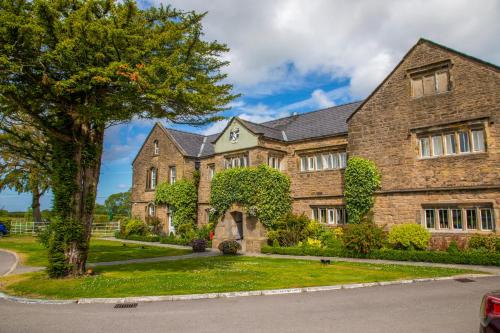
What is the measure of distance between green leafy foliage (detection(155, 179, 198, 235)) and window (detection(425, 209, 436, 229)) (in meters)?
19.8

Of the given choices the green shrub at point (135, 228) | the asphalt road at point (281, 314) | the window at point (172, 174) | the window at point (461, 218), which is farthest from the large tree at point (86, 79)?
the green shrub at point (135, 228)

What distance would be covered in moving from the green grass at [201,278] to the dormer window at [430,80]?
1008 centimetres

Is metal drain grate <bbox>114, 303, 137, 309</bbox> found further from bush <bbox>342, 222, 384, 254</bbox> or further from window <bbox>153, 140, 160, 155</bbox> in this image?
window <bbox>153, 140, 160, 155</bbox>

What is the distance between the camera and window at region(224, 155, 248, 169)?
1054 inches

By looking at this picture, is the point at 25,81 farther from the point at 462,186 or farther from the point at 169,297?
the point at 462,186

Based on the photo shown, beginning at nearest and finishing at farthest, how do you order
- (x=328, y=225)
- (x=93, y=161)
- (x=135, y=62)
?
(x=135, y=62)
(x=93, y=161)
(x=328, y=225)

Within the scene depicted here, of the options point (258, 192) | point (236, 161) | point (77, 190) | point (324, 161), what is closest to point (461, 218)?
point (324, 161)

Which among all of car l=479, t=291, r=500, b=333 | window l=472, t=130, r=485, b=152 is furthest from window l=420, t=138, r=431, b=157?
car l=479, t=291, r=500, b=333

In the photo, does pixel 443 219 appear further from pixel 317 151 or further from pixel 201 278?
pixel 201 278

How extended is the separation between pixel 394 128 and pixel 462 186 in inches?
193

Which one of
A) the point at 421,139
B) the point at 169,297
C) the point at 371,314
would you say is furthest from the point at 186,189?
the point at 371,314

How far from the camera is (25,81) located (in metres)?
12.6

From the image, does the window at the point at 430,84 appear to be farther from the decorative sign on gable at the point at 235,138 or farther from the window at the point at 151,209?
the window at the point at 151,209

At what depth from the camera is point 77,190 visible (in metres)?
14.0
